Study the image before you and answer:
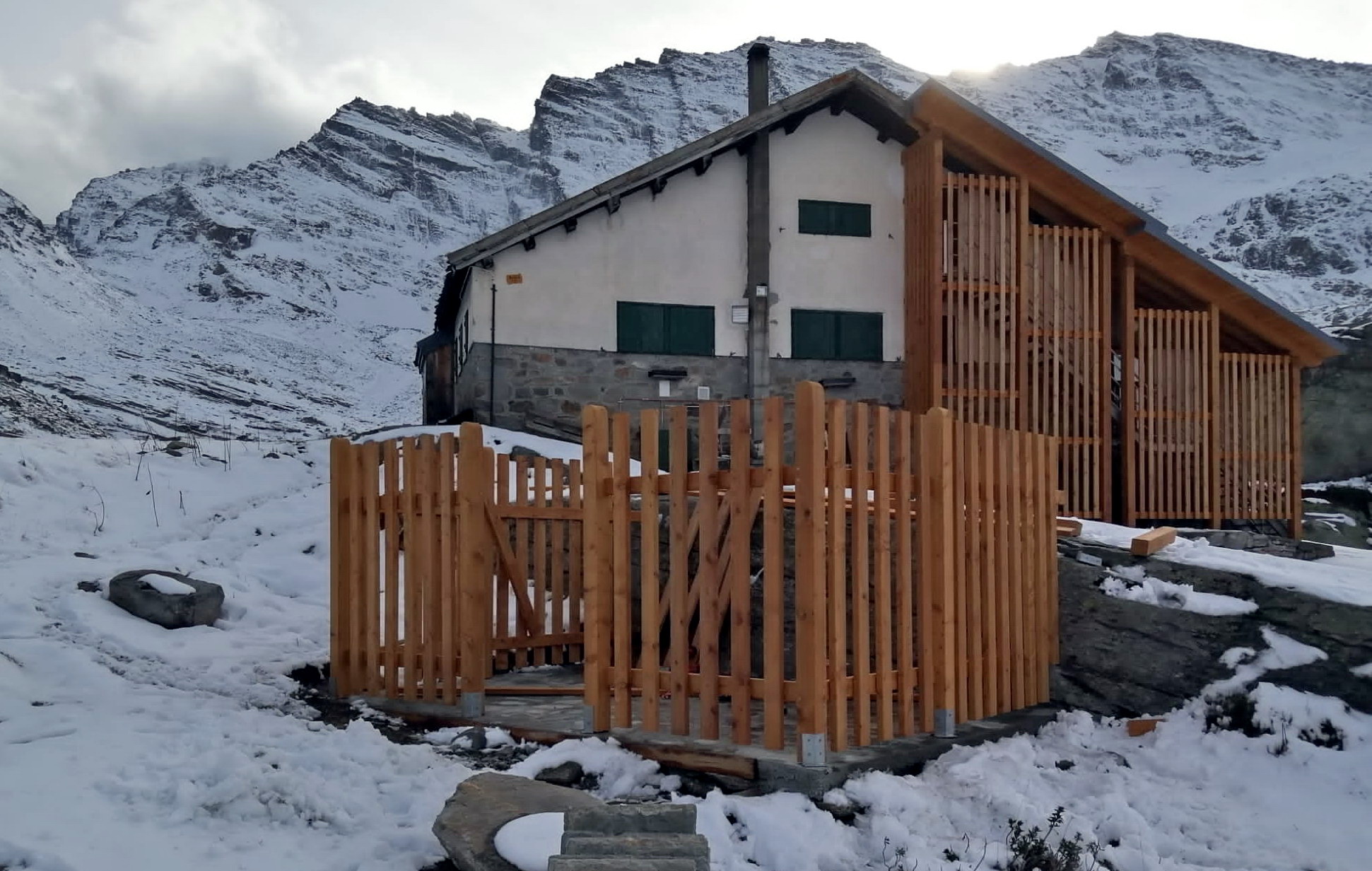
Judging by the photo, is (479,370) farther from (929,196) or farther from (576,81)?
(576,81)

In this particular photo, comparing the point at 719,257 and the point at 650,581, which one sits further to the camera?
the point at 719,257

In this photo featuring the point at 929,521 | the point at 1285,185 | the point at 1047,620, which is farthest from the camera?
the point at 1285,185

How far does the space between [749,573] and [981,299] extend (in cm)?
1090

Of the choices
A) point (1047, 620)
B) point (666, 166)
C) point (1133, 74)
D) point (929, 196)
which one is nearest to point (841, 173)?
point (929, 196)

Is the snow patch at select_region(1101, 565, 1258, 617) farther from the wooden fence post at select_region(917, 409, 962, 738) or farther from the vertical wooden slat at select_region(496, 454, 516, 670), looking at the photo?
the vertical wooden slat at select_region(496, 454, 516, 670)

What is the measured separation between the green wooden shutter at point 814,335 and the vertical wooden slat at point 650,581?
1147cm

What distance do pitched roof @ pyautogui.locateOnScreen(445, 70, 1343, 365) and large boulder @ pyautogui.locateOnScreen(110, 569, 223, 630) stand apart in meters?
8.03

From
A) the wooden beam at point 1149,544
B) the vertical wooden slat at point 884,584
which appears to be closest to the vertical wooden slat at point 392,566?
the vertical wooden slat at point 884,584

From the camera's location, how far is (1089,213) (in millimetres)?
15148

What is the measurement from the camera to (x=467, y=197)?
117 m

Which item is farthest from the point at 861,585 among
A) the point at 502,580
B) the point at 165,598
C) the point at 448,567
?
the point at 165,598

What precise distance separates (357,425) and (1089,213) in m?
37.3

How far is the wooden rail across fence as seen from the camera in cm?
496

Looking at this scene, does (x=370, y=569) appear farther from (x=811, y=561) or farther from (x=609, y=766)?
(x=811, y=561)
